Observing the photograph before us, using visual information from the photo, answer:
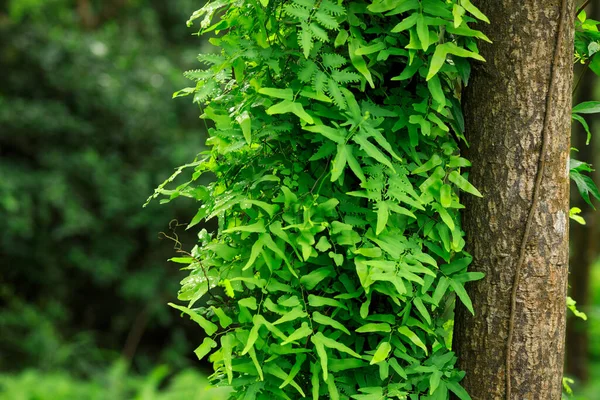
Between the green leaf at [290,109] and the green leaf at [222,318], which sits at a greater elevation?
the green leaf at [290,109]

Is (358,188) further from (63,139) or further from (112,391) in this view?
(63,139)

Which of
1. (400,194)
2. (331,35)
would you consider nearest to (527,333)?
(400,194)

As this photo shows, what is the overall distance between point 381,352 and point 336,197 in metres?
0.40

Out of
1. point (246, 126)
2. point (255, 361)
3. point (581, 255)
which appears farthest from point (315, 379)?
point (581, 255)

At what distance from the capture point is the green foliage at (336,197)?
1544mm

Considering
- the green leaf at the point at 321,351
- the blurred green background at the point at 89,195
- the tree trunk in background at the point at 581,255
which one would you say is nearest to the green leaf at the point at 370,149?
the green leaf at the point at 321,351

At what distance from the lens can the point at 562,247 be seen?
167 centimetres

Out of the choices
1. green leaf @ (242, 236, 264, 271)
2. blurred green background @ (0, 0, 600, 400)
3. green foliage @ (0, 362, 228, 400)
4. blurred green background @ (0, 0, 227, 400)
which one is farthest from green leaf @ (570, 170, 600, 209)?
blurred green background @ (0, 0, 227, 400)

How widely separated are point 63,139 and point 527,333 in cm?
581

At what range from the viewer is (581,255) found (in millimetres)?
5738

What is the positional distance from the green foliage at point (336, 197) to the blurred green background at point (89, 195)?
437 centimetres

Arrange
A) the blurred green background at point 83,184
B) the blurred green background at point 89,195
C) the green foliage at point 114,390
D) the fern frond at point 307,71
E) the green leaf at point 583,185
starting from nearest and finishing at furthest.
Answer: the fern frond at point 307,71 < the green leaf at point 583,185 < the green foliage at point 114,390 < the blurred green background at point 89,195 < the blurred green background at point 83,184

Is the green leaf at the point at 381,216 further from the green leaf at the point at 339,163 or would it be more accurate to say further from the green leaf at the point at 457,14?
the green leaf at the point at 457,14

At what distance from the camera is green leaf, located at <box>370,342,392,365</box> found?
1575mm
